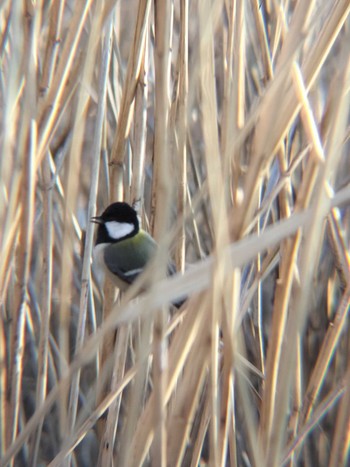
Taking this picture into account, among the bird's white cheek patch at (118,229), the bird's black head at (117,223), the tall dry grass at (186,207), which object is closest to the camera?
the tall dry grass at (186,207)

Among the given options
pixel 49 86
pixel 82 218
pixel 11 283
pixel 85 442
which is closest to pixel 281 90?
pixel 49 86

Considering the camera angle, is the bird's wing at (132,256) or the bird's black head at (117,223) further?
the bird's wing at (132,256)

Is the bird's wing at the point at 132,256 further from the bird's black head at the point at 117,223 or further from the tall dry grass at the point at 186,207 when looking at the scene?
the tall dry grass at the point at 186,207

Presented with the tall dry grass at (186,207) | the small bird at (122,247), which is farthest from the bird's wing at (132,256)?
the tall dry grass at (186,207)

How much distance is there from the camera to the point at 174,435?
2.89 feet

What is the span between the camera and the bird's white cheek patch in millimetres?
1424

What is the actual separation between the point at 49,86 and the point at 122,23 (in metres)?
1.31

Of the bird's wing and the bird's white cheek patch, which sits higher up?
the bird's white cheek patch

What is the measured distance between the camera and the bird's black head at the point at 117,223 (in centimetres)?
128

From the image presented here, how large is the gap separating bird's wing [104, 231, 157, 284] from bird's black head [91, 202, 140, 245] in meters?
0.02

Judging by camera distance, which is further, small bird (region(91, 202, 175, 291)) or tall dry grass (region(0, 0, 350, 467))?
small bird (region(91, 202, 175, 291))

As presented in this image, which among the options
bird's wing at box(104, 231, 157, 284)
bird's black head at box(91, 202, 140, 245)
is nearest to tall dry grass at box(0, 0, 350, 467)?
bird's black head at box(91, 202, 140, 245)

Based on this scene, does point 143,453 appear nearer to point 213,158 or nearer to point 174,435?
point 174,435

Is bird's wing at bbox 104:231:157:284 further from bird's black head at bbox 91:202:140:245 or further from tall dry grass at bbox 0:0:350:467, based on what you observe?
tall dry grass at bbox 0:0:350:467
